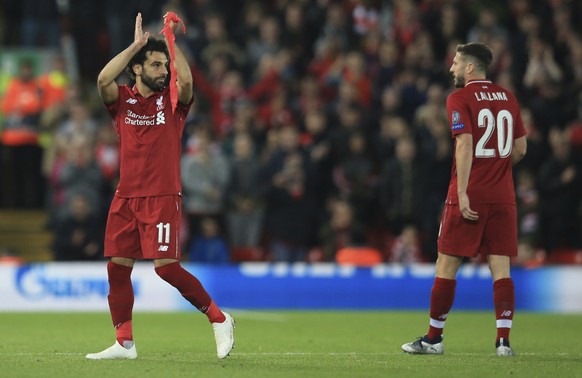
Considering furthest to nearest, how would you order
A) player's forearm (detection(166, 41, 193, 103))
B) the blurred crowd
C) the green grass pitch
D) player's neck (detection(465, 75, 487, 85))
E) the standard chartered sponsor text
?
the blurred crowd, player's neck (detection(465, 75, 487, 85)), the standard chartered sponsor text, player's forearm (detection(166, 41, 193, 103)), the green grass pitch

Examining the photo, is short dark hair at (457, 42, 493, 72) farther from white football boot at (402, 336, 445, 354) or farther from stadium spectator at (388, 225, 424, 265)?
stadium spectator at (388, 225, 424, 265)

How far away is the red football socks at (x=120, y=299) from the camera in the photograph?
8.99m

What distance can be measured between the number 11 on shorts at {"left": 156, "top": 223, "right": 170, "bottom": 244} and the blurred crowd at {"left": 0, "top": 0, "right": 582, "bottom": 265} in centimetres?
806

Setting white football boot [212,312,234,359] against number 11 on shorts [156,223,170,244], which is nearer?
number 11 on shorts [156,223,170,244]

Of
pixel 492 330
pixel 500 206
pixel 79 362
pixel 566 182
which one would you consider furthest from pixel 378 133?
pixel 79 362

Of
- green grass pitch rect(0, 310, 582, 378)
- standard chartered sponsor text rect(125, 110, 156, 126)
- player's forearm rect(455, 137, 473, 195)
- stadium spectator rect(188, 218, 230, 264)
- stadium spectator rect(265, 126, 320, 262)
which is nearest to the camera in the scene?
green grass pitch rect(0, 310, 582, 378)

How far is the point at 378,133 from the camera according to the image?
1766 centimetres

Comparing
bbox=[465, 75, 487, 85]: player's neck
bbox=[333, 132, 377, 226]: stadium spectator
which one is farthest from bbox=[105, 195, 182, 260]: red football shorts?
bbox=[333, 132, 377, 226]: stadium spectator

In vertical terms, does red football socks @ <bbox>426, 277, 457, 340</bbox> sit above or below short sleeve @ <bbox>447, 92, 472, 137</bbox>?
below

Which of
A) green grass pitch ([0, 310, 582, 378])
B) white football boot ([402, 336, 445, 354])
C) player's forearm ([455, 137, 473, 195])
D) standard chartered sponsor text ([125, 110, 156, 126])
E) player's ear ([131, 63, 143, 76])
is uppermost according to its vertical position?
player's ear ([131, 63, 143, 76])

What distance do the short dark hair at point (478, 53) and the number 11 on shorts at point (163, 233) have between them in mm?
2709

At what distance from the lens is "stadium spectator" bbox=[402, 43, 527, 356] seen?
9281mm

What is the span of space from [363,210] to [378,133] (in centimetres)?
121

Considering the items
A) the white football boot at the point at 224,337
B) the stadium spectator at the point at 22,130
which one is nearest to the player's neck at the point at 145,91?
the white football boot at the point at 224,337
